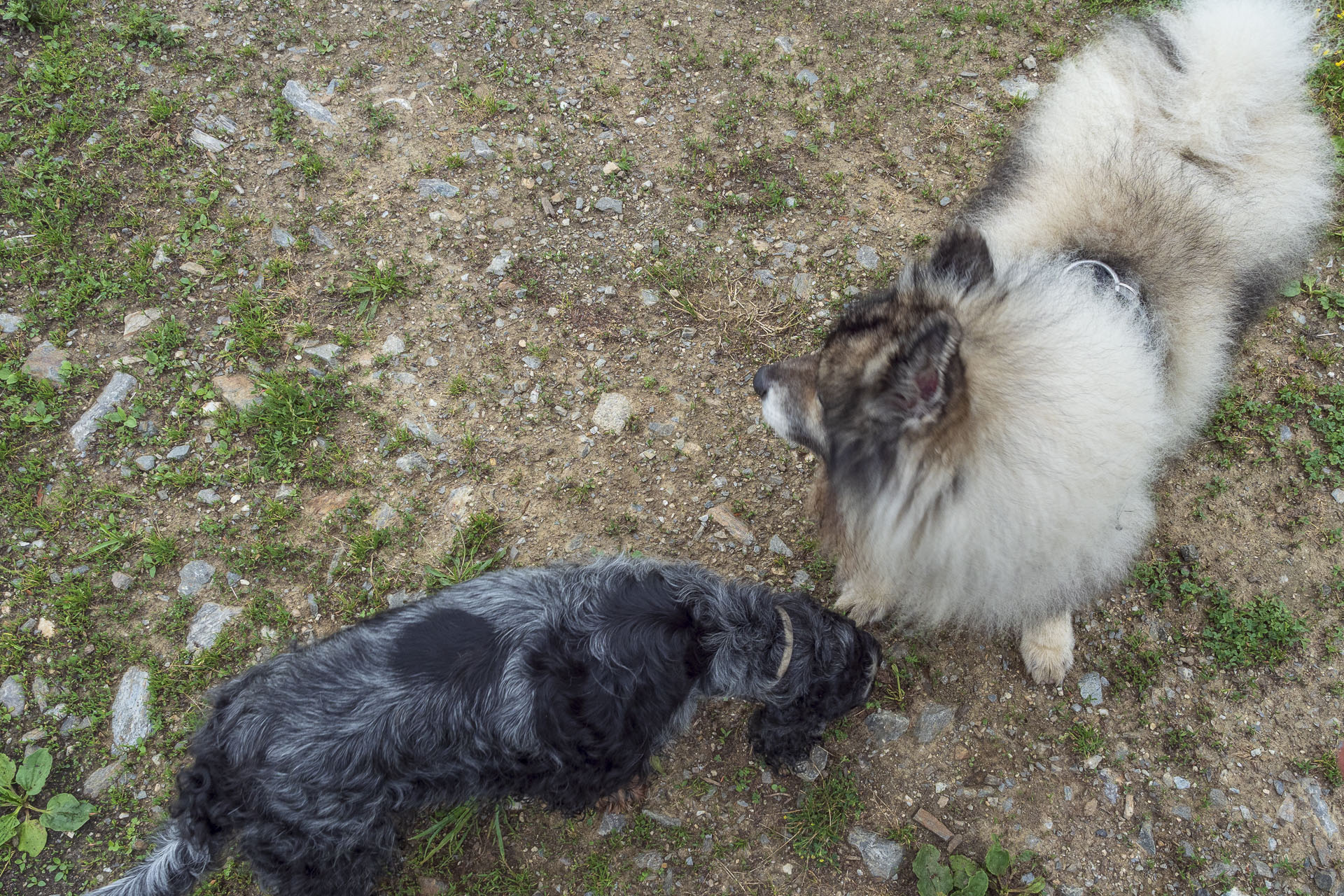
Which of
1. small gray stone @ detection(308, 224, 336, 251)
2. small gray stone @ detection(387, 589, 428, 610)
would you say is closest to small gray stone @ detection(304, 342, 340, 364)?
small gray stone @ detection(308, 224, 336, 251)

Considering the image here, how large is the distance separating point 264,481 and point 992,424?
3.75 metres

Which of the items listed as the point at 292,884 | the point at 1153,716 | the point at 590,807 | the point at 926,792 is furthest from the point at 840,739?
the point at 292,884

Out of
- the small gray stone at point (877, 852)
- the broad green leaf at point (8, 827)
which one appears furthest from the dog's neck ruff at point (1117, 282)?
the broad green leaf at point (8, 827)

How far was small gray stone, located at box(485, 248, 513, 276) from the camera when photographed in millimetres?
4477

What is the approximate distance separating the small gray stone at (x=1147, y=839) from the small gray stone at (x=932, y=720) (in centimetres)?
88

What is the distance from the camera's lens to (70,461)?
13.0ft

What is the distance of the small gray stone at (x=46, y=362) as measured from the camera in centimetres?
412

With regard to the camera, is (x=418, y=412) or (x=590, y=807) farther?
(x=418, y=412)

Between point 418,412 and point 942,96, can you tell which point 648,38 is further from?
point 418,412

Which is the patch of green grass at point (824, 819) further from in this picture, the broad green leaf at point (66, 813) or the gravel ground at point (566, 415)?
the broad green leaf at point (66, 813)

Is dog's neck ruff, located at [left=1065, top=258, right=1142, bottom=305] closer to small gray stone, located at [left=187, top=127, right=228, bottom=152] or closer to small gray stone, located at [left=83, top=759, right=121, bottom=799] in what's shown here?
small gray stone, located at [left=83, top=759, right=121, bottom=799]

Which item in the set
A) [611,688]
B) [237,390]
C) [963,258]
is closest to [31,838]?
[237,390]

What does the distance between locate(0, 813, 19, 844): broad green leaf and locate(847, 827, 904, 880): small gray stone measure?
3.84 m

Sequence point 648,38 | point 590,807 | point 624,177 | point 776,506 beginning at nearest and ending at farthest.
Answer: point 590,807 → point 776,506 → point 624,177 → point 648,38
